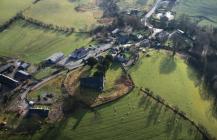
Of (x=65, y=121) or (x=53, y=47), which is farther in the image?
(x=53, y=47)

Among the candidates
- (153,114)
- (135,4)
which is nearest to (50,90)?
(153,114)

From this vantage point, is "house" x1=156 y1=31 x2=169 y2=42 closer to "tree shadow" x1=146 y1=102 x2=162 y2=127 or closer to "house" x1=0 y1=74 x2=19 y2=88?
"tree shadow" x1=146 y1=102 x2=162 y2=127

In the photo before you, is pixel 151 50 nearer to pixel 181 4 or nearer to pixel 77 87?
pixel 77 87

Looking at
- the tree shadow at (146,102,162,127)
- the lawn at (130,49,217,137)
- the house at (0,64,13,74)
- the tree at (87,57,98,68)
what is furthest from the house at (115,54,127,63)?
the house at (0,64,13,74)

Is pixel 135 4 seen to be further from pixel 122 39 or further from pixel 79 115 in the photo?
pixel 79 115

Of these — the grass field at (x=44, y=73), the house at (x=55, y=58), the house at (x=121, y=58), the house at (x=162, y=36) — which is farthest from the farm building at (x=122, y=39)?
the grass field at (x=44, y=73)

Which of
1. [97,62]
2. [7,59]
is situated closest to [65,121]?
[97,62]
